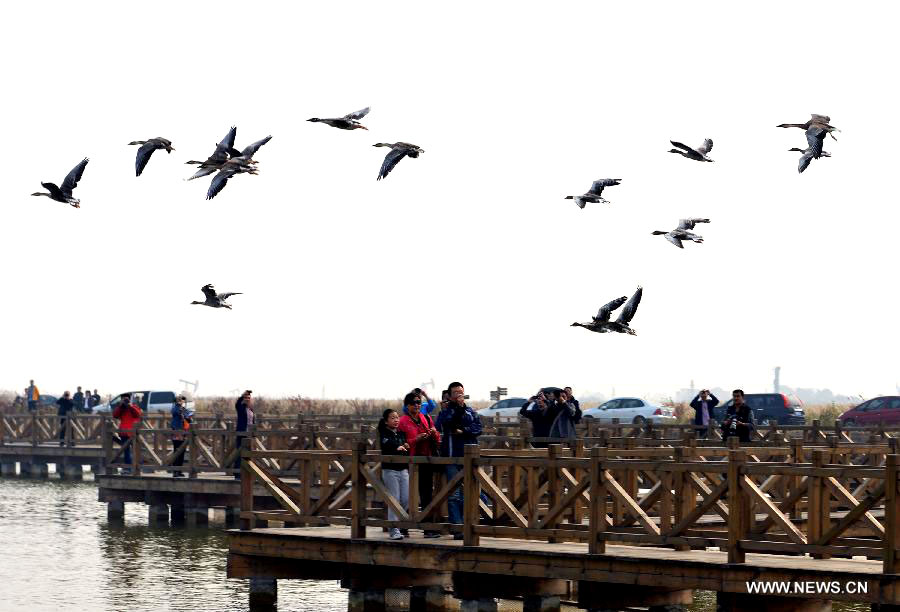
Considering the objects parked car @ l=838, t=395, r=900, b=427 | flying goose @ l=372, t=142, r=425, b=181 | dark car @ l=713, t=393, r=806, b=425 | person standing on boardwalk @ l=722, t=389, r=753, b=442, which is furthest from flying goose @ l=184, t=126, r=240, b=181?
dark car @ l=713, t=393, r=806, b=425

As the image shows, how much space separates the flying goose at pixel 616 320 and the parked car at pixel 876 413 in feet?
96.2

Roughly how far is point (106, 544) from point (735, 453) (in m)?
16.1

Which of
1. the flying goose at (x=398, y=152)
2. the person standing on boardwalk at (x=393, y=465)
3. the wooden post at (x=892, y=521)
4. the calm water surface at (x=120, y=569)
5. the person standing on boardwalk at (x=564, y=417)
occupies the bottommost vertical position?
the calm water surface at (x=120, y=569)

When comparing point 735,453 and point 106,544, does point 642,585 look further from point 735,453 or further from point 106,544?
point 106,544

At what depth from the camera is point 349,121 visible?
20828mm

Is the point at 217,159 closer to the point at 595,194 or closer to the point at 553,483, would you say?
the point at 595,194

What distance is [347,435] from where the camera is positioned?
24141 millimetres

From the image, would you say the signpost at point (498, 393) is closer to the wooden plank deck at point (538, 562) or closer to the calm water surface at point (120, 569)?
the calm water surface at point (120, 569)

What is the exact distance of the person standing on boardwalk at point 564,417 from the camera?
24125mm

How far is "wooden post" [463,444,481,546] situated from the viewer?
1641cm

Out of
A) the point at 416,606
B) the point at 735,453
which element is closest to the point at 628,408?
the point at 416,606

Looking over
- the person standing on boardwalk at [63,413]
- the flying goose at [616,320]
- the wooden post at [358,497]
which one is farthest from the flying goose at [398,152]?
the person standing on boardwalk at [63,413]

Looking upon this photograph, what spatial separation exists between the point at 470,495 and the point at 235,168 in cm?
643

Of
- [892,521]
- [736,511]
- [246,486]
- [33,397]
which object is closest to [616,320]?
[246,486]
